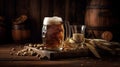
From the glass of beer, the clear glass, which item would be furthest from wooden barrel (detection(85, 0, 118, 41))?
the glass of beer

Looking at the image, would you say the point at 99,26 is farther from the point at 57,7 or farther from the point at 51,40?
the point at 51,40

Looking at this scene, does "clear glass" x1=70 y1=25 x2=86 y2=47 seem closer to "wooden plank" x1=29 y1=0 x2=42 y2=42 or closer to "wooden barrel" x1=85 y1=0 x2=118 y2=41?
"wooden barrel" x1=85 y1=0 x2=118 y2=41

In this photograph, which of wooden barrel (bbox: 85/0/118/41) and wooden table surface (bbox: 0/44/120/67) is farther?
wooden barrel (bbox: 85/0/118/41)

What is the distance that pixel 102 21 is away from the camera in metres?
2.86

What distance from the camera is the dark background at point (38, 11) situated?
317 centimetres

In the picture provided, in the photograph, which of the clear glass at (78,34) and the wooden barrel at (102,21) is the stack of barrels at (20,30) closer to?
the wooden barrel at (102,21)

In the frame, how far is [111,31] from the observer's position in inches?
112

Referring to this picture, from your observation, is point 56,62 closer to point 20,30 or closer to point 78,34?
point 78,34

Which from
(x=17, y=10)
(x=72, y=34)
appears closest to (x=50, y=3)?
(x=17, y=10)

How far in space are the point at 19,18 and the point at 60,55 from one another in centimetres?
116

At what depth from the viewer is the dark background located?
3174mm

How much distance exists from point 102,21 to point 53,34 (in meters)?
0.98

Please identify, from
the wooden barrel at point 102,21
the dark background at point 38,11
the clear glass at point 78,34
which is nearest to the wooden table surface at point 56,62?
the clear glass at point 78,34

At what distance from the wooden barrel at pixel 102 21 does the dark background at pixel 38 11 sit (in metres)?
0.23
